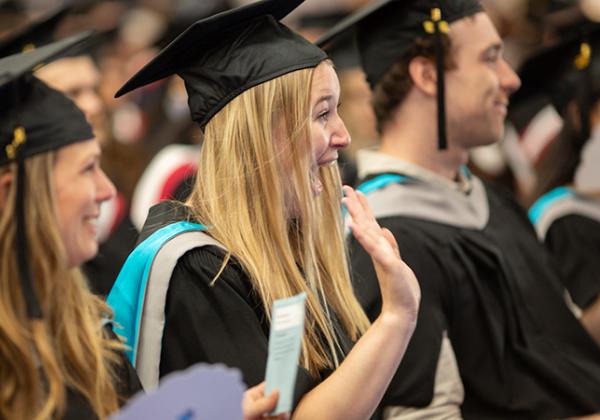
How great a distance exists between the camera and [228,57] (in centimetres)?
287

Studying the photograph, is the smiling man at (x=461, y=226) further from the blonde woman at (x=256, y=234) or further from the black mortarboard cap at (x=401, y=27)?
the blonde woman at (x=256, y=234)

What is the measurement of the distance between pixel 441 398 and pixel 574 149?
1.60 meters

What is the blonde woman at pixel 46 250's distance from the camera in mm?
2236

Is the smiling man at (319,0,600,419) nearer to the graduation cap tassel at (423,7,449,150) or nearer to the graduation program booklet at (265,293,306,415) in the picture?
the graduation cap tassel at (423,7,449,150)

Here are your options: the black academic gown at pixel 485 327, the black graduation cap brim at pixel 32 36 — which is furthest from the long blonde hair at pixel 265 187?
the black graduation cap brim at pixel 32 36

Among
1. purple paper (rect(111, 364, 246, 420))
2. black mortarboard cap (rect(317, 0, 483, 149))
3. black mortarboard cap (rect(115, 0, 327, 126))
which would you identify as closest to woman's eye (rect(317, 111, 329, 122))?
black mortarboard cap (rect(115, 0, 327, 126))

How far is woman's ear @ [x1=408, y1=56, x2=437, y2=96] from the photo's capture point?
3961 mm

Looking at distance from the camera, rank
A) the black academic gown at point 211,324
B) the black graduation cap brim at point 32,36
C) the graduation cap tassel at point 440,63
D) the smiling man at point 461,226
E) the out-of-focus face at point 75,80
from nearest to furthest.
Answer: the black academic gown at point 211,324 → the smiling man at point 461,226 → the graduation cap tassel at point 440,63 → the black graduation cap brim at point 32,36 → the out-of-focus face at point 75,80

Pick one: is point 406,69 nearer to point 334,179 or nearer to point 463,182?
point 463,182

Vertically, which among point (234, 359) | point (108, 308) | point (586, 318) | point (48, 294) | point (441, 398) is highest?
point (48, 294)

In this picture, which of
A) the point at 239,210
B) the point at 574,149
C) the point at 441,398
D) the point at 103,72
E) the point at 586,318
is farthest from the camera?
the point at 103,72

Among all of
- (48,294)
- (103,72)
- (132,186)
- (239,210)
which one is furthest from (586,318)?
(103,72)

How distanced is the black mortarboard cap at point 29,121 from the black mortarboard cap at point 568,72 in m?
2.75

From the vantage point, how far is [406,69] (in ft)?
13.1
